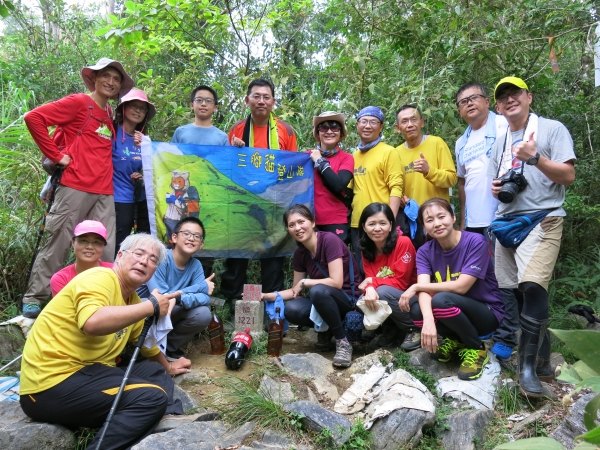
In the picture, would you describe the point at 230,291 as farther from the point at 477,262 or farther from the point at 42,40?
the point at 42,40

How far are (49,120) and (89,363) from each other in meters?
2.25

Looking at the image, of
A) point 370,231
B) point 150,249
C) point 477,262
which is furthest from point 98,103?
point 477,262

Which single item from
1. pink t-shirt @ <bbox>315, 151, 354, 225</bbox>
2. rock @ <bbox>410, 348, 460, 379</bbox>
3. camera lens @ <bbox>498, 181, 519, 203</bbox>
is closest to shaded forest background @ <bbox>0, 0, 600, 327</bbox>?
pink t-shirt @ <bbox>315, 151, 354, 225</bbox>

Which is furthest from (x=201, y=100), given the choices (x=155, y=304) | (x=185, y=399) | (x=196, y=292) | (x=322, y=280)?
(x=185, y=399)

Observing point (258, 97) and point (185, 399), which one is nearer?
point (185, 399)

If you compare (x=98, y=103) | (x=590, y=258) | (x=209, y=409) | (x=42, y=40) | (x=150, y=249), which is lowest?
(x=209, y=409)

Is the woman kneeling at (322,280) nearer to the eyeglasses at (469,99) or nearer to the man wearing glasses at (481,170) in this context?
the man wearing glasses at (481,170)

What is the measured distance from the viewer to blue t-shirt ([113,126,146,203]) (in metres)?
4.65

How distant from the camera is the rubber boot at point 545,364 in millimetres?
3619

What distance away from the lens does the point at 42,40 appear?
9.66m

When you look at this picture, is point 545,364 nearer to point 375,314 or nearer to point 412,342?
point 412,342

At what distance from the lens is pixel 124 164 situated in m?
4.67

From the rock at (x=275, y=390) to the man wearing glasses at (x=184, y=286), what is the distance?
0.86 meters

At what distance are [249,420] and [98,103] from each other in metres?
3.09
